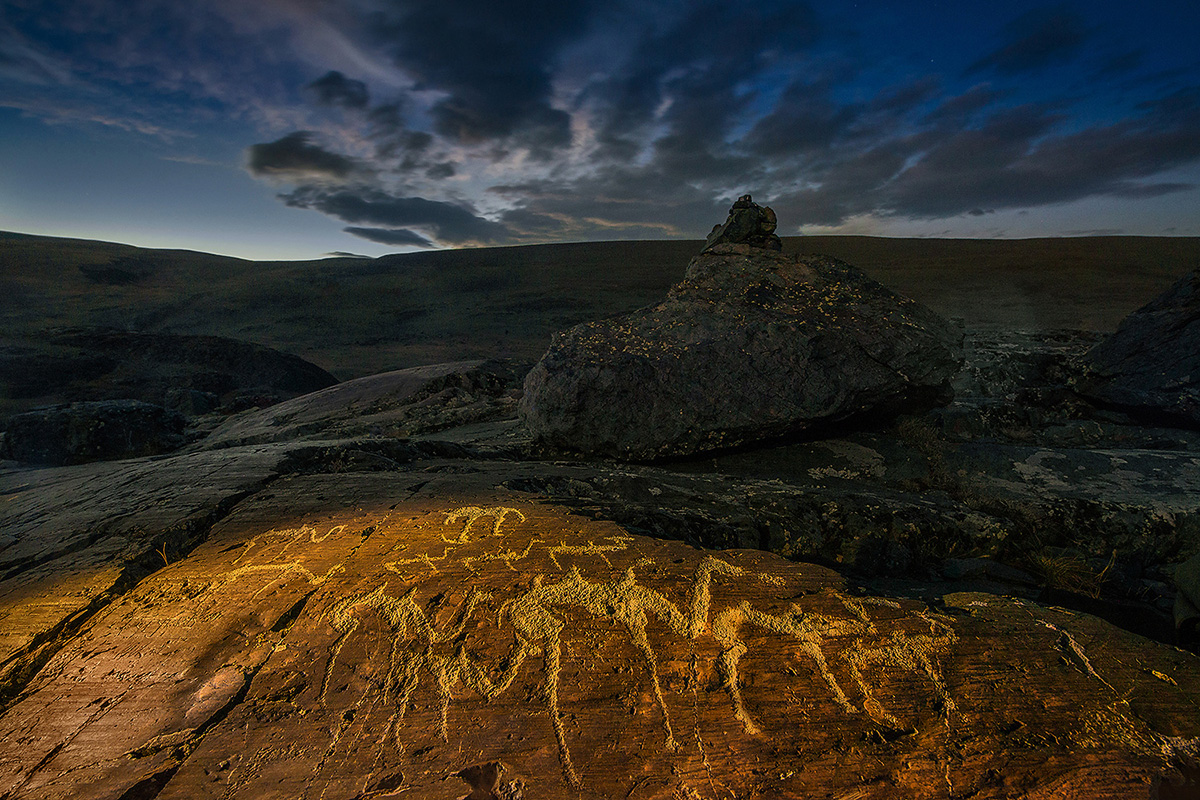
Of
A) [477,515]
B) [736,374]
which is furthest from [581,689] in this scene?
[736,374]

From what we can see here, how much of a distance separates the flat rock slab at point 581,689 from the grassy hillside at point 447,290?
13.9 metres

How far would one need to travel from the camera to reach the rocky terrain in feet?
3.89

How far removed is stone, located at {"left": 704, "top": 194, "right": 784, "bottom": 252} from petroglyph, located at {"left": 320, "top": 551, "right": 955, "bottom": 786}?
13.4ft

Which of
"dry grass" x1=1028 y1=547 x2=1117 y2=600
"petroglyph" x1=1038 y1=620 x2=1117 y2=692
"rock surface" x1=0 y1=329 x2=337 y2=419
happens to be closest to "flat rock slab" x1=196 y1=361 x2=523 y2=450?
"rock surface" x1=0 y1=329 x2=337 y2=419

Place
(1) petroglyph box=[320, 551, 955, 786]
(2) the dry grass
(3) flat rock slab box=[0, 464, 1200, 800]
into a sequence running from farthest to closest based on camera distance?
1. (2) the dry grass
2. (1) petroglyph box=[320, 551, 955, 786]
3. (3) flat rock slab box=[0, 464, 1200, 800]

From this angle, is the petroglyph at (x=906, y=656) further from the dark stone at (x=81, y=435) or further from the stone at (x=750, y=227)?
the dark stone at (x=81, y=435)

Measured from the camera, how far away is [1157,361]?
4.90m

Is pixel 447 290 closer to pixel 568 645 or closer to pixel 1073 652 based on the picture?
pixel 568 645

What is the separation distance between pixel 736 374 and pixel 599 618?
238 cm

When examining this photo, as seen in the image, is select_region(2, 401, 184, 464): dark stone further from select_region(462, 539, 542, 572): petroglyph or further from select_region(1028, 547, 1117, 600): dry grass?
select_region(1028, 547, 1117, 600): dry grass

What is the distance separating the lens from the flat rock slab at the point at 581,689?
1168mm

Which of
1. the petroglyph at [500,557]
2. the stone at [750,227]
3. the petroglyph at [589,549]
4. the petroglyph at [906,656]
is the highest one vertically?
the stone at [750,227]

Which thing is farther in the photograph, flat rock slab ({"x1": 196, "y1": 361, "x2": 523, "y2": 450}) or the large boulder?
flat rock slab ({"x1": 196, "y1": 361, "x2": 523, "y2": 450})

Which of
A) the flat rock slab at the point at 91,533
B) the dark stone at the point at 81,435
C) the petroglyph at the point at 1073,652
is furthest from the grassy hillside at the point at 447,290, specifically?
the petroglyph at the point at 1073,652
